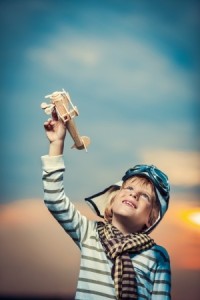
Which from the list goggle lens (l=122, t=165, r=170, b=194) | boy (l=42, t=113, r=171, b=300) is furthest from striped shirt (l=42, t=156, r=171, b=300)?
goggle lens (l=122, t=165, r=170, b=194)

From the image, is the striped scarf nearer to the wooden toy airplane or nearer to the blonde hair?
the blonde hair

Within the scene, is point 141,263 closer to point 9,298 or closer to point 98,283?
point 98,283

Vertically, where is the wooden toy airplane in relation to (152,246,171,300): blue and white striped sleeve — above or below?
above

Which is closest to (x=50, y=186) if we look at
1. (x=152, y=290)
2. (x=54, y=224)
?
(x=152, y=290)

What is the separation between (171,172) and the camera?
3.92ft

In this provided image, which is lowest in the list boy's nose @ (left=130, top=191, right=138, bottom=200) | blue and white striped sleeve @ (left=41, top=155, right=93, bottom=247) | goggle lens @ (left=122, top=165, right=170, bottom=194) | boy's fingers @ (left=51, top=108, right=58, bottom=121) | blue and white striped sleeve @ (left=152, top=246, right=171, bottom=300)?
blue and white striped sleeve @ (left=152, top=246, right=171, bottom=300)

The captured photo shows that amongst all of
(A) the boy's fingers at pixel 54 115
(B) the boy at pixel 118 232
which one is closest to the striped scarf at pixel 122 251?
(B) the boy at pixel 118 232

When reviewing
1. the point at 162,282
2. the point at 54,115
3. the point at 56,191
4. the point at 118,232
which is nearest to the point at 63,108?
the point at 54,115

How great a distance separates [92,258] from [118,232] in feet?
0.22

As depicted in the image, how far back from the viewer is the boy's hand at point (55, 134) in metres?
0.79

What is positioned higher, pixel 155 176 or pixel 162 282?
pixel 155 176

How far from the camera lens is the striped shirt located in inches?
30.6

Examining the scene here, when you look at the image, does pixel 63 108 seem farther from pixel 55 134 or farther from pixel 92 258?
pixel 92 258

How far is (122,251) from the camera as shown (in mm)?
789
